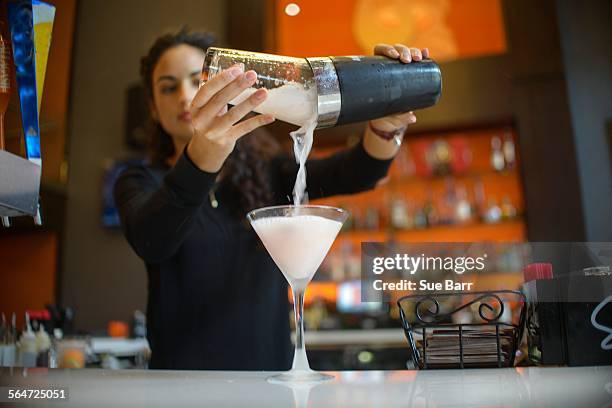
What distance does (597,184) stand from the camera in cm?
122

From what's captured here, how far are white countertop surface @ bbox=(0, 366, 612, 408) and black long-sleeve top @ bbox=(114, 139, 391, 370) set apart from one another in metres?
0.41

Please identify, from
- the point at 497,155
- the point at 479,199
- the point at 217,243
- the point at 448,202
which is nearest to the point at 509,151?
the point at 497,155

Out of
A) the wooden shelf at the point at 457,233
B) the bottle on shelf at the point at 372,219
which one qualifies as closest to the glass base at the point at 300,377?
the wooden shelf at the point at 457,233

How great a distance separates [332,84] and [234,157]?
0.61m

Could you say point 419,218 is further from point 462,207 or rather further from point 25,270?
point 25,270

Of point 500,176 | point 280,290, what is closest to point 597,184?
point 280,290

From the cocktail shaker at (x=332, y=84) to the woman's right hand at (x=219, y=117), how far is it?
0.09 ft

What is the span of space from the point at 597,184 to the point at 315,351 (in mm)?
1622

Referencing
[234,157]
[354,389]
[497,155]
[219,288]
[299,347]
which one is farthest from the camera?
[497,155]

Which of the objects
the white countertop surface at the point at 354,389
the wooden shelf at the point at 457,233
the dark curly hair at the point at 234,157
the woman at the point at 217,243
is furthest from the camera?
the wooden shelf at the point at 457,233

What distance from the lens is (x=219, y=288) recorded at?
124 centimetres

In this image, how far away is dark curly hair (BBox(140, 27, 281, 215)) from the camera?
1.30 meters

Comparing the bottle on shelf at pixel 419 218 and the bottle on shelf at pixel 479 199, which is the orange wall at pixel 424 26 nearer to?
the bottle on shelf at pixel 479 199

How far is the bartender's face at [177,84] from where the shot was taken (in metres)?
1.26
